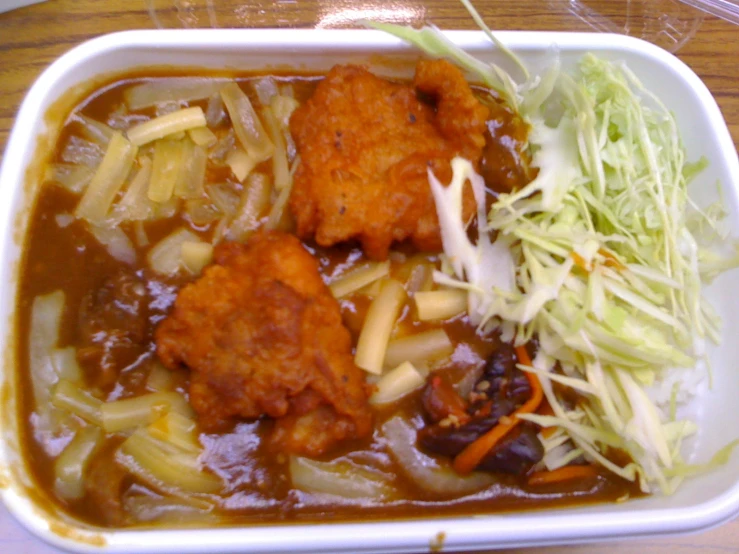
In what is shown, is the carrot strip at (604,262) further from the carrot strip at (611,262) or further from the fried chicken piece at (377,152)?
the fried chicken piece at (377,152)

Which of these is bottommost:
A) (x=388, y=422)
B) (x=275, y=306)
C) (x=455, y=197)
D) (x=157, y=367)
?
(x=388, y=422)

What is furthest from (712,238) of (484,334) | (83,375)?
(83,375)

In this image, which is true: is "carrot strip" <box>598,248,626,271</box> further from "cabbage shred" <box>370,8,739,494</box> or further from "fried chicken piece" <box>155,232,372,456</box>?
"fried chicken piece" <box>155,232,372,456</box>

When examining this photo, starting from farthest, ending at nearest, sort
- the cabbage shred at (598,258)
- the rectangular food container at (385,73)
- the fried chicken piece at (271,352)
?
the cabbage shred at (598,258) → the fried chicken piece at (271,352) → the rectangular food container at (385,73)

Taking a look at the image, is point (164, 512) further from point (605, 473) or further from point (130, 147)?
point (605, 473)

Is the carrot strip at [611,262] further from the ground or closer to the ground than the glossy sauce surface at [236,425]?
further from the ground

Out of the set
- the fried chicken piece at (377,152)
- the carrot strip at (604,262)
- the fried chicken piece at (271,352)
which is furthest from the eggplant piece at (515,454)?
the fried chicken piece at (377,152)
